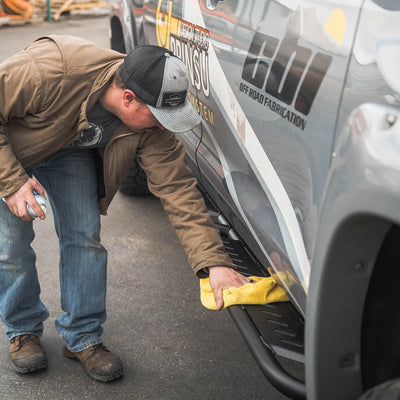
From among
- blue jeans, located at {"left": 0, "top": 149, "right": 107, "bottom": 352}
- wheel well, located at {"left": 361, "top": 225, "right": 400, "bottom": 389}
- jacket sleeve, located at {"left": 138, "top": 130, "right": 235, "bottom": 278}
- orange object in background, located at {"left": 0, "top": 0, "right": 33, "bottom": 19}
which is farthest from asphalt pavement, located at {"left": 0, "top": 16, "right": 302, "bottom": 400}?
orange object in background, located at {"left": 0, "top": 0, "right": 33, "bottom": 19}

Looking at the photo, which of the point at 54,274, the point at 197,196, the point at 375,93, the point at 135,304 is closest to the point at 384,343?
the point at 375,93

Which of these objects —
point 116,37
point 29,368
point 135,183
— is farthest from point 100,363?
point 116,37

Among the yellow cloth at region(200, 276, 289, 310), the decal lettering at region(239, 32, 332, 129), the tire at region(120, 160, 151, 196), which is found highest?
the decal lettering at region(239, 32, 332, 129)

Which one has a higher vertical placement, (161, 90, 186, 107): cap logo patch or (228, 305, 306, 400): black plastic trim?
(161, 90, 186, 107): cap logo patch

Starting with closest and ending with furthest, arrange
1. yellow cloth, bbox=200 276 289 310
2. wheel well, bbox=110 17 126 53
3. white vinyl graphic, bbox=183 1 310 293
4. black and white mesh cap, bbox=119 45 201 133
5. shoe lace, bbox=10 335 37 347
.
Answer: white vinyl graphic, bbox=183 1 310 293 < yellow cloth, bbox=200 276 289 310 < black and white mesh cap, bbox=119 45 201 133 < shoe lace, bbox=10 335 37 347 < wheel well, bbox=110 17 126 53

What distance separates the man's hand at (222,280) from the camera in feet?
7.34

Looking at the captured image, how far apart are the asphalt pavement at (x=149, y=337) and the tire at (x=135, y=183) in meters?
0.27

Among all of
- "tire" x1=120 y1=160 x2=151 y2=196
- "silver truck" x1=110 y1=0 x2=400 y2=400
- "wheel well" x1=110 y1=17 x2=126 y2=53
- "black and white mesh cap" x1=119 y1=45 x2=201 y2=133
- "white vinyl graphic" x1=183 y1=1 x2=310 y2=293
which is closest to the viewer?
"silver truck" x1=110 y1=0 x2=400 y2=400

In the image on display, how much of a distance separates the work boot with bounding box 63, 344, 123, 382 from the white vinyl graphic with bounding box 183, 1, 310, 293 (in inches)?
33.5

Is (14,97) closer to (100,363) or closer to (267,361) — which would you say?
(100,363)

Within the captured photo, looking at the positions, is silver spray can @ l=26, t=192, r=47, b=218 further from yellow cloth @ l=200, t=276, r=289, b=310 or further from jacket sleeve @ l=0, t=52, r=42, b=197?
yellow cloth @ l=200, t=276, r=289, b=310

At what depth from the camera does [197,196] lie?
2607 mm

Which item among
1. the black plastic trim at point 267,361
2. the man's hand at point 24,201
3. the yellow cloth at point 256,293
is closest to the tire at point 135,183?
the man's hand at point 24,201

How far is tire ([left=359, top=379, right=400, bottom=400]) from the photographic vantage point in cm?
147
